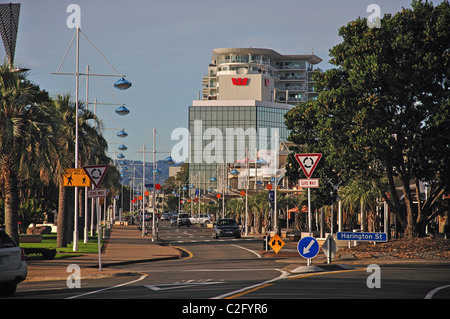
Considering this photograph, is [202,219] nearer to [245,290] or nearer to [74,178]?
[74,178]

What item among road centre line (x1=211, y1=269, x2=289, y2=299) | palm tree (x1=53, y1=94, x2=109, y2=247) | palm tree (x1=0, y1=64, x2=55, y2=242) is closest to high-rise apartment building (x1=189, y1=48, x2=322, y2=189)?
palm tree (x1=53, y1=94, x2=109, y2=247)

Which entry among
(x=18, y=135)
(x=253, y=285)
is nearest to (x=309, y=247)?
(x=253, y=285)

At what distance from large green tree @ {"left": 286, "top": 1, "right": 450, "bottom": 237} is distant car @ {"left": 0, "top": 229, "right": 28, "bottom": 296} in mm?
16417

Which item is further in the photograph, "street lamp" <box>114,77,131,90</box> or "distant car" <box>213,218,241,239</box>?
"distant car" <box>213,218,241,239</box>

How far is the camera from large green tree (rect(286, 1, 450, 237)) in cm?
2828

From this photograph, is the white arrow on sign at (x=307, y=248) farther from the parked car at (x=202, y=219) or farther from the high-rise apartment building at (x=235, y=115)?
the high-rise apartment building at (x=235, y=115)

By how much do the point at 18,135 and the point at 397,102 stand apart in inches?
622

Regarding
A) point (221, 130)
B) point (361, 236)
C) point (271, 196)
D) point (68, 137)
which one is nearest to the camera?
point (361, 236)

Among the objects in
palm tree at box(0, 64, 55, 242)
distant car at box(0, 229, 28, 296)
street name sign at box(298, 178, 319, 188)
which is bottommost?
distant car at box(0, 229, 28, 296)

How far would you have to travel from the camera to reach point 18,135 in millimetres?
27500

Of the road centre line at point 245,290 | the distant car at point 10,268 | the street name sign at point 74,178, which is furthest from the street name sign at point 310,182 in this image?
the street name sign at point 74,178

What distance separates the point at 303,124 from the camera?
34.1 m

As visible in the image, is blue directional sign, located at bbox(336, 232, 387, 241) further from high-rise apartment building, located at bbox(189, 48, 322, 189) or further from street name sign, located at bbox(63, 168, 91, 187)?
high-rise apartment building, located at bbox(189, 48, 322, 189)

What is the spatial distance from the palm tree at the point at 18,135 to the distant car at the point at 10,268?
12.7 meters
